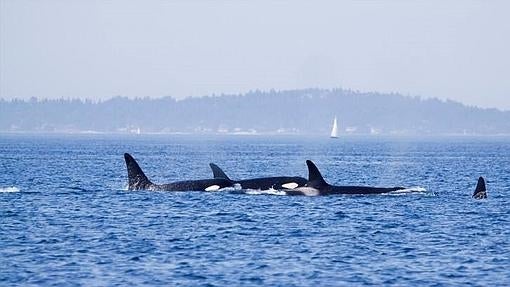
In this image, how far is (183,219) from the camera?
38438 millimetres

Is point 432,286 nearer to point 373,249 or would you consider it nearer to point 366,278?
point 366,278

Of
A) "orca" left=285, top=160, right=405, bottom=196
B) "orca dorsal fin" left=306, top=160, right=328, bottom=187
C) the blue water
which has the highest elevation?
"orca dorsal fin" left=306, top=160, right=328, bottom=187

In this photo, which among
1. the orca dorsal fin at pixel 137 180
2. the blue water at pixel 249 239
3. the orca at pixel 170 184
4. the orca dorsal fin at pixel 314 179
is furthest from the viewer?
the orca dorsal fin at pixel 137 180

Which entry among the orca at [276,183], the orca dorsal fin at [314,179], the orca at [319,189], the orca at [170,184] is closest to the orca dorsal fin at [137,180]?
the orca at [170,184]

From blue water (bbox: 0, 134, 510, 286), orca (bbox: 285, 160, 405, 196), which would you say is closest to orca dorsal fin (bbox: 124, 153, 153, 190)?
blue water (bbox: 0, 134, 510, 286)

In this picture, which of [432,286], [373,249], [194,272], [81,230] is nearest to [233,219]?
[81,230]

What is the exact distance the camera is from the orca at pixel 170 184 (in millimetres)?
50312

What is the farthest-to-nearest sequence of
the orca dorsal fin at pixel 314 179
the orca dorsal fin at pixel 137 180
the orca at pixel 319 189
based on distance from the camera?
the orca dorsal fin at pixel 137 180 < the orca at pixel 319 189 < the orca dorsal fin at pixel 314 179

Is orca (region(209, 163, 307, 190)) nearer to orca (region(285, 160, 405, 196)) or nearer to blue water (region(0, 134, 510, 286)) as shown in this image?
orca (region(285, 160, 405, 196))

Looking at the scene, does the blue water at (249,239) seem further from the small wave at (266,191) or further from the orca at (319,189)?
the orca at (319,189)

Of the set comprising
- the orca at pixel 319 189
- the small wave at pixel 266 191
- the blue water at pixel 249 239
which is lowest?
the blue water at pixel 249 239

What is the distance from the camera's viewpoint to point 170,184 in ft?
168

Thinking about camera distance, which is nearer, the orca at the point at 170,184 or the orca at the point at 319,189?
the orca at the point at 319,189

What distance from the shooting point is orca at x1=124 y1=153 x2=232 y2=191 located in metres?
50.3
